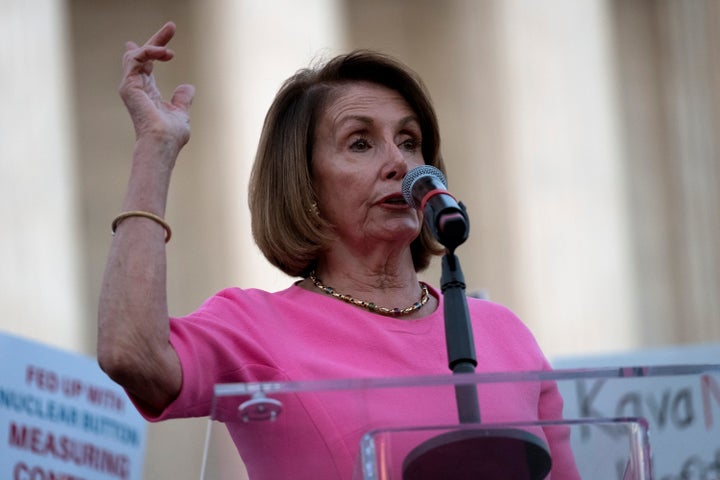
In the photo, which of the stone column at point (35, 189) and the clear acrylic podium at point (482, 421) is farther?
the stone column at point (35, 189)

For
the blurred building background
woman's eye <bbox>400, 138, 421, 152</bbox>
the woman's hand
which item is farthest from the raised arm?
the blurred building background

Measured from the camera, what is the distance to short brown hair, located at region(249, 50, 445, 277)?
12.6 feet

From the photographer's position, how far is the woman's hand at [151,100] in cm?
335

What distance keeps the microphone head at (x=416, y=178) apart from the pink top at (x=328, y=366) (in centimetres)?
36

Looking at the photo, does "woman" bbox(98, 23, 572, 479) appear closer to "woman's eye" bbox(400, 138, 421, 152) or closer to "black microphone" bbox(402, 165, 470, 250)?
"woman's eye" bbox(400, 138, 421, 152)

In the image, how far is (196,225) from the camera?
52.0ft

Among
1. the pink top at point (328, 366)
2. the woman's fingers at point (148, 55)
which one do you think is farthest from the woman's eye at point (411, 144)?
the woman's fingers at point (148, 55)

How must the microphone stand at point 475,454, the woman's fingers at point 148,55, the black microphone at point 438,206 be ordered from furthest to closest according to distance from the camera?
the woman's fingers at point 148,55, the black microphone at point 438,206, the microphone stand at point 475,454

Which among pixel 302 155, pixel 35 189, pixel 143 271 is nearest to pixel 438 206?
pixel 143 271

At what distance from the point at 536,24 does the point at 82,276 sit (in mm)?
5226

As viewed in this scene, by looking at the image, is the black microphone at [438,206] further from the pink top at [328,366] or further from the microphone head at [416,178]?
the pink top at [328,366]

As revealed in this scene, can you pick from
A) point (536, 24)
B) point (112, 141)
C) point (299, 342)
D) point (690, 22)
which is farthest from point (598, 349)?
point (299, 342)

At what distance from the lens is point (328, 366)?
337 centimetres

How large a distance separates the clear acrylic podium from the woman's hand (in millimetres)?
909
